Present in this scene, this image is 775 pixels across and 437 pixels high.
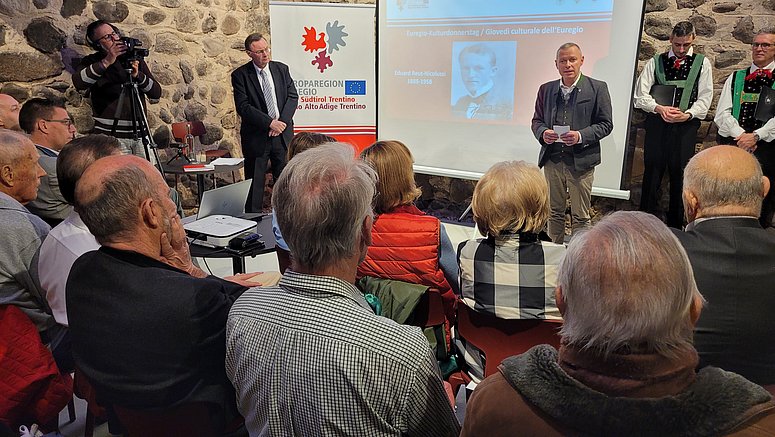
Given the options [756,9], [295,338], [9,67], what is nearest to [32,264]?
[295,338]

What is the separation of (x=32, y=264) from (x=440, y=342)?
4.38 feet

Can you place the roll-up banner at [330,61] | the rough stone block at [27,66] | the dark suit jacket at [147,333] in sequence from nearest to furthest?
the dark suit jacket at [147,333]
the rough stone block at [27,66]
the roll-up banner at [330,61]

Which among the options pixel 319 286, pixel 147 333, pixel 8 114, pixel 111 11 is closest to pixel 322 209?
pixel 319 286

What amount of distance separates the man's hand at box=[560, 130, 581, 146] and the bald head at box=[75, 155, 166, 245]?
3223mm

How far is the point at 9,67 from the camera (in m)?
3.64

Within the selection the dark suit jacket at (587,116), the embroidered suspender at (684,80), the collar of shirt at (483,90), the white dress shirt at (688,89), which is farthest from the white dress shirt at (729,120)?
the collar of shirt at (483,90)

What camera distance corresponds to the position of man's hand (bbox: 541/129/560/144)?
399 cm

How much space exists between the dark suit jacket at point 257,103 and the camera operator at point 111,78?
0.71 metres

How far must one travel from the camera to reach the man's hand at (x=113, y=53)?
388cm

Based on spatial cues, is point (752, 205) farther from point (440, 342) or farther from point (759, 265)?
point (440, 342)

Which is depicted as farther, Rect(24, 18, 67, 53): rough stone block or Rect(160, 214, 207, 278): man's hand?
Rect(24, 18, 67, 53): rough stone block

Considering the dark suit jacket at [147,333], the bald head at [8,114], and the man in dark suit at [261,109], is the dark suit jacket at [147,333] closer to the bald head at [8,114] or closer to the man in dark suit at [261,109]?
the bald head at [8,114]

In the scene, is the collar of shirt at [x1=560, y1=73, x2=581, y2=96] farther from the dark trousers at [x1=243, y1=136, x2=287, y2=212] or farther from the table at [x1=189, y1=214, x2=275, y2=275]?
the table at [x1=189, y1=214, x2=275, y2=275]

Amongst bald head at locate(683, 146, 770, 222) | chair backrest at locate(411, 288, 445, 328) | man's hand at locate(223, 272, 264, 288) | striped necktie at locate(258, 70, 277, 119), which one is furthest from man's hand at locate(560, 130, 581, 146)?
man's hand at locate(223, 272, 264, 288)
